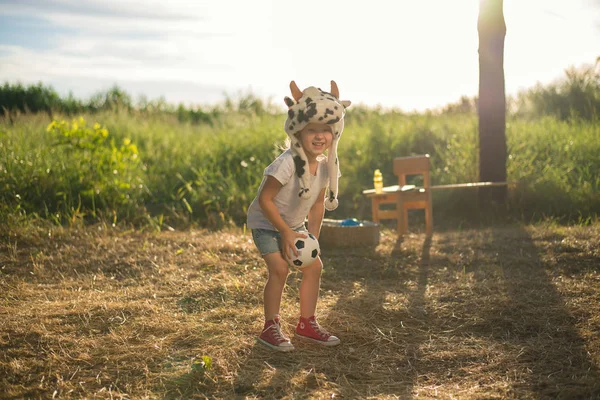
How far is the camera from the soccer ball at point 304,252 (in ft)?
13.0

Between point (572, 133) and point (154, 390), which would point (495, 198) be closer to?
point (572, 133)

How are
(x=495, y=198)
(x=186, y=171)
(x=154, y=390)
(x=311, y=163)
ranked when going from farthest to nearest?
(x=186, y=171) → (x=495, y=198) → (x=311, y=163) → (x=154, y=390)

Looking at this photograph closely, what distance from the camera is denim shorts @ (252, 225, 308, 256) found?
13.3 feet

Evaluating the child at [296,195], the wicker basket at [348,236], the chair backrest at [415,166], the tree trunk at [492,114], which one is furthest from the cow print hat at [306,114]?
the tree trunk at [492,114]

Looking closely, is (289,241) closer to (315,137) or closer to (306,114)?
(315,137)

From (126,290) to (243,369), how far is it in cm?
209

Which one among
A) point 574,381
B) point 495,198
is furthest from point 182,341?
point 495,198

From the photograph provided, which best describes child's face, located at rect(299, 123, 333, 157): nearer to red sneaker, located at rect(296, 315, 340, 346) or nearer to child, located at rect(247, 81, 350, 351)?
child, located at rect(247, 81, 350, 351)

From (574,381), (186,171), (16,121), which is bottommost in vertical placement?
(574,381)

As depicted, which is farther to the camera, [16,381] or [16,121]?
[16,121]

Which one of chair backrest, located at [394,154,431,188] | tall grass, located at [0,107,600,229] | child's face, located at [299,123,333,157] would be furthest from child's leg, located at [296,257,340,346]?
tall grass, located at [0,107,600,229]

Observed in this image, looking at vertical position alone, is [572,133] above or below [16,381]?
above

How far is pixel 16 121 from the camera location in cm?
1229

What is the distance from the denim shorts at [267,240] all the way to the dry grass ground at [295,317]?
62cm
